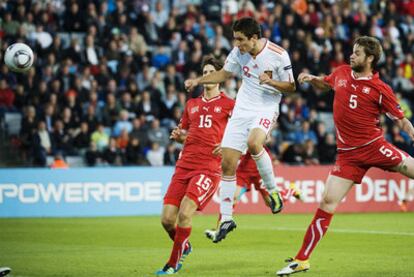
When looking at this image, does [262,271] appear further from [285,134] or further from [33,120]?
[285,134]

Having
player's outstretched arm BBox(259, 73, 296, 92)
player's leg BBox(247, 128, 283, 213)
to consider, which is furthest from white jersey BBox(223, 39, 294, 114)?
player's leg BBox(247, 128, 283, 213)

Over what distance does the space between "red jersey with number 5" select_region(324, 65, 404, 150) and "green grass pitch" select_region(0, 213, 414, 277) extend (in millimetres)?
1615

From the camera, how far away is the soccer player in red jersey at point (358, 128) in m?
11.1

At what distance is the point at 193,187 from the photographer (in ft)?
39.0

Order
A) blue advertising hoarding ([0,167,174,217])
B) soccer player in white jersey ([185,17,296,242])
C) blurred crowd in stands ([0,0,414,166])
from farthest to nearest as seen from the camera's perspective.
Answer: blurred crowd in stands ([0,0,414,166]), blue advertising hoarding ([0,167,174,217]), soccer player in white jersey ([185,17,296,242])

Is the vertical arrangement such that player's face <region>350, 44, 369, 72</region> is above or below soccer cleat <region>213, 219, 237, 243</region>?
above

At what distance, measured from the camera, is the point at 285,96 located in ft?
88.5

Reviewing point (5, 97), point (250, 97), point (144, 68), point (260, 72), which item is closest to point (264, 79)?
point (260, 72)

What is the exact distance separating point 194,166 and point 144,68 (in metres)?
13.9

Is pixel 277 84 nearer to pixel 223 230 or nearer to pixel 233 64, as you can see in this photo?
pixel 233 64

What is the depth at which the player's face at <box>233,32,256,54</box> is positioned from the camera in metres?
11.8

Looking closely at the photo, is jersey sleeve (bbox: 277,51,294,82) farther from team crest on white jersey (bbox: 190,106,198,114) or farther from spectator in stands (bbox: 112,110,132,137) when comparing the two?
spectator in stands (bbox: 112,110,132,137)

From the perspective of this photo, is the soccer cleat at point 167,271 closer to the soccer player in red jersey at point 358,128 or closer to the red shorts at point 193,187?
the red shorts at point 193,187

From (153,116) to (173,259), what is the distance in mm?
13838
